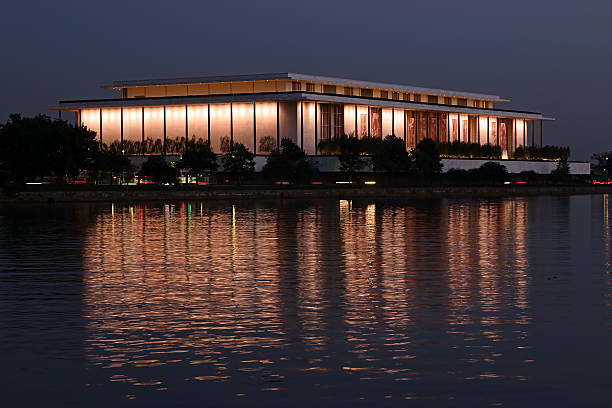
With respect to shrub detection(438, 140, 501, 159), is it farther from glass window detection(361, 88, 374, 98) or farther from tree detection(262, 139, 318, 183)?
tree detection(262, 139, 318, 183)

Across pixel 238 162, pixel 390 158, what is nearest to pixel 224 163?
pixel 238 162

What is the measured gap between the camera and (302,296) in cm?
2002

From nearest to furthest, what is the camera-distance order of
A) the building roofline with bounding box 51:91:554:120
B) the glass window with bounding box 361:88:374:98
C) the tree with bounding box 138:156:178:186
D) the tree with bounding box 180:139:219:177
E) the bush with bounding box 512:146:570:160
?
the tree with bounding box 138:156:178:186 → the tree with bounding box 180:139:219:177 → the building roofline with bounding box 51:91:554:120 → the glass window with bounding box 361:88:374:98 → the bush with bounding box 512:146:570:160

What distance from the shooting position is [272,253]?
31078 mm

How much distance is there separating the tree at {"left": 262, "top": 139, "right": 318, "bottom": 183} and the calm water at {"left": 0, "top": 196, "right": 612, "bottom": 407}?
104 meters

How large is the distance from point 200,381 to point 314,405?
1762 mm

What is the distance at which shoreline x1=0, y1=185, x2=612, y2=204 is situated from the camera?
9125 cm

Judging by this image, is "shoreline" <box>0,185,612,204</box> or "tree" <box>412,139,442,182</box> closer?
"shoreline" <box>0,185,612,204</box>

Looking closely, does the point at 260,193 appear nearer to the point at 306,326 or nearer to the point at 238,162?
the point at 238,162

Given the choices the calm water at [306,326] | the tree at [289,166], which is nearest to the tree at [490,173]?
the tree at [289,166]

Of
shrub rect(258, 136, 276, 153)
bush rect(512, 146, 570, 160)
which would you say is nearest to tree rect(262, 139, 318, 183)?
shrub rect(258, 136, 276, 153)

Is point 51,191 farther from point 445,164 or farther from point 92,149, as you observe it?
point 445,164

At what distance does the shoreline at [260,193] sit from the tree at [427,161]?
13419mm

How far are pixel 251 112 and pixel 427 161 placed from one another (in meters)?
29.6
